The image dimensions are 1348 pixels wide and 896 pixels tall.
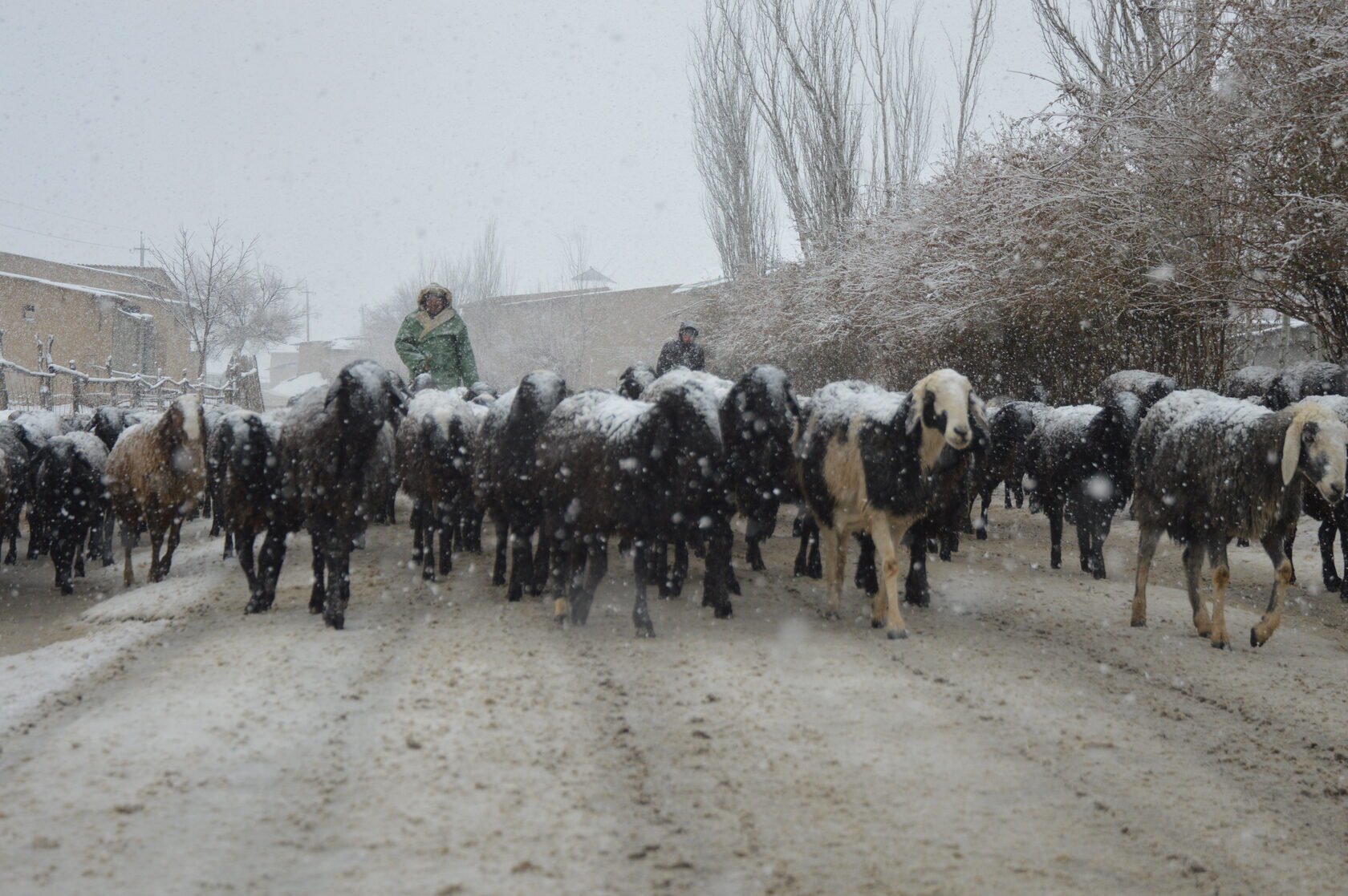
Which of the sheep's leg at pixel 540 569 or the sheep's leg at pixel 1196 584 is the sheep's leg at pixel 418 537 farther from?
the sheep's leg at pixel 1196 584

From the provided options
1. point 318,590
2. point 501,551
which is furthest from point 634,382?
point 318,590

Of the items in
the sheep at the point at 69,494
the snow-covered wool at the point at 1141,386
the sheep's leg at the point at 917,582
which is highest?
the snow-covered wool at the point at 1141,386

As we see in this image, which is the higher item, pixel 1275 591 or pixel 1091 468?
pixel 1091 468

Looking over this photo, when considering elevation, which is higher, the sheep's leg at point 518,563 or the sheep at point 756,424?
the sheep at point 756,424

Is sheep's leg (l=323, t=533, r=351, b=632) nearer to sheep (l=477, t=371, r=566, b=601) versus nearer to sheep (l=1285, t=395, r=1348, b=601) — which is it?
sheep (l=477, t=371, r=566, b=601)

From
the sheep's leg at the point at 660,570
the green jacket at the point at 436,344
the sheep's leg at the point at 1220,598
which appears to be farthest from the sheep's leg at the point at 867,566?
the green jacket at the point at 436,344

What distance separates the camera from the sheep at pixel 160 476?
8.73 meters

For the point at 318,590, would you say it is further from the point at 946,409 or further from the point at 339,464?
the point at 946,409

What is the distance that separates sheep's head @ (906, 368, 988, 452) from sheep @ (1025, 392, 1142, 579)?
2.59 m

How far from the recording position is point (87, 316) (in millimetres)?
39438

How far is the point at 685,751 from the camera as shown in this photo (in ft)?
13.5

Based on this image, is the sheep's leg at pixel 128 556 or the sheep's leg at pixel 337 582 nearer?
the sheep's leg at pixel 337 582

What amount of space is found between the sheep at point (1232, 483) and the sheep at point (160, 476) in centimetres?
810

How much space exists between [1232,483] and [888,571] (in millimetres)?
2237
